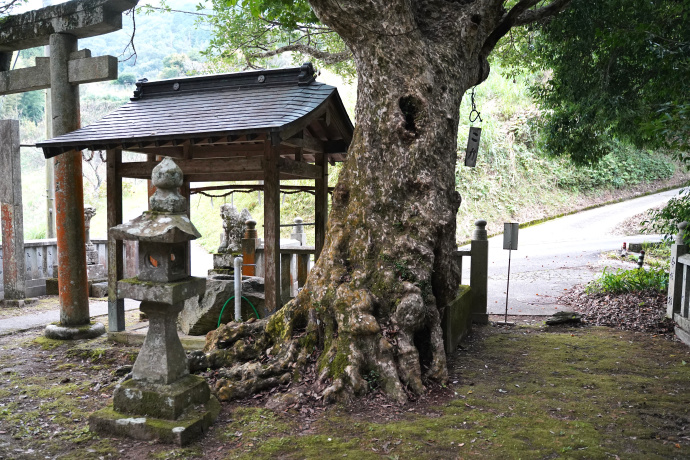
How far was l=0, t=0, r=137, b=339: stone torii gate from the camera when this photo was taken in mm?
7414

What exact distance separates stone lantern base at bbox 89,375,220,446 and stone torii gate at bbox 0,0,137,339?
12.5ft

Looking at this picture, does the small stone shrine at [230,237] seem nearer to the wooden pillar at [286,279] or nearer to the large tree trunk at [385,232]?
the wooden pillar at [286,279]

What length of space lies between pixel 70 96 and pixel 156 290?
16.3ft

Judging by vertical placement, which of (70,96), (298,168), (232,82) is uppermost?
(232,82)

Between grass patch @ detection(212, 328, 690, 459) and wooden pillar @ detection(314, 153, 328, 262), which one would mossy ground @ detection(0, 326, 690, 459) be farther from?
wooden pillar @ detection(314, 153, 328, 262)

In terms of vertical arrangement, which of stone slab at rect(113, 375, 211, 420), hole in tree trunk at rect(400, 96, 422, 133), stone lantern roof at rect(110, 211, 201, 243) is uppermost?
hole in tree trunk at rect(400, 96, 422, 133)

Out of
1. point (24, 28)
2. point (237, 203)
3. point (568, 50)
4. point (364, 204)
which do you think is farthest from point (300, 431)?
point (237, 203)

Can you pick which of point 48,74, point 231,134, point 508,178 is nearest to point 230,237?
point 48,74

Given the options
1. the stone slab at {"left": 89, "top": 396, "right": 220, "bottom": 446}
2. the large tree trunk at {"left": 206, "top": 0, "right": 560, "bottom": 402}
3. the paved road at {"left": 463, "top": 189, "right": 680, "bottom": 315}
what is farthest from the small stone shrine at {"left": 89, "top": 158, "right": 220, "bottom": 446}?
the paved road at {"left": 463, "top": 189, "right": 680, "bottom": 315}

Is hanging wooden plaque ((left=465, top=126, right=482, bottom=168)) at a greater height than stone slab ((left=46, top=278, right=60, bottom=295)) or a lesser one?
greater

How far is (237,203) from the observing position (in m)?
24.5

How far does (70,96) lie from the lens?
7.70 meters

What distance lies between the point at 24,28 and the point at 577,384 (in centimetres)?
924

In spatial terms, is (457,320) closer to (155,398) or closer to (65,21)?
(155,398)
